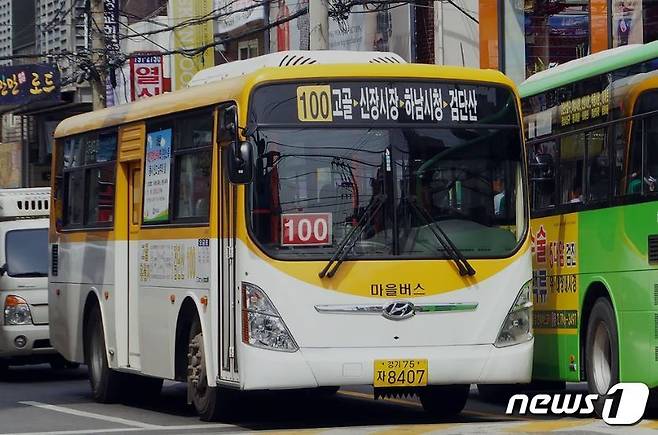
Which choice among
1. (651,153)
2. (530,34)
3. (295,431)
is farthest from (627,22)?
(295,431)

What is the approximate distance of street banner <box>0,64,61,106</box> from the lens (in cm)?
4025

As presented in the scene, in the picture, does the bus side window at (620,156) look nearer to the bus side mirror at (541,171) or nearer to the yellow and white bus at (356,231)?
the yellow and white bus at (356,231)

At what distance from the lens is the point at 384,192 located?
1332 cm

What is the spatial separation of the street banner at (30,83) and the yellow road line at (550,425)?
28.2m

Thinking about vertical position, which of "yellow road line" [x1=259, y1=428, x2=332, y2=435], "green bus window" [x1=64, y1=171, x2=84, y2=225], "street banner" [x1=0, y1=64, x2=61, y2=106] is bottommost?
"yellow road line" [x1=259, y1=428, x2=332, y2=435]

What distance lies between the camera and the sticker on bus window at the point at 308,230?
13.2 metres

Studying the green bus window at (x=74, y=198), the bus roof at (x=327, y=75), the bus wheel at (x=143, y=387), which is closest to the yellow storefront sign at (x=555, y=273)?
the bus roof at (x=327, y=75)

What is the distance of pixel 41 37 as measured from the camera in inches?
1860

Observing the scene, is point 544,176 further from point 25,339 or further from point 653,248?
point 25,339

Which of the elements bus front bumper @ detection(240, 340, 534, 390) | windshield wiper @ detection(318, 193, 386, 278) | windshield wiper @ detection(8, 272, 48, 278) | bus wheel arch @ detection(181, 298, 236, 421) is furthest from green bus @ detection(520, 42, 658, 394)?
windshield wiper @ detection(8, 272, 48, 278)

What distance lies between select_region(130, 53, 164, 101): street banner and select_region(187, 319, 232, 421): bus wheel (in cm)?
2080

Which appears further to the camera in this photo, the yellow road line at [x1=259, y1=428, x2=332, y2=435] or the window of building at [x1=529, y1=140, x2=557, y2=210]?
the window of building at [x1=529, y1=140, x2=557, y2=210]

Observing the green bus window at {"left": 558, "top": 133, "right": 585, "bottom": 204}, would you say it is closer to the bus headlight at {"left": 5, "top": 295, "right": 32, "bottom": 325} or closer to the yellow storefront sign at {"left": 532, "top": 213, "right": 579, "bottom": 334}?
the yellow storefront sign at {"left": 532, "top": 213, "right": 579, "bottom": 334}

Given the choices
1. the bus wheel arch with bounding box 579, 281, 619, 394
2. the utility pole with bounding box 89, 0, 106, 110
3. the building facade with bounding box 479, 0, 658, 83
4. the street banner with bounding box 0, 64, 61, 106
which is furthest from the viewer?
the street banner with bounding box 0, 64, 61, 106
